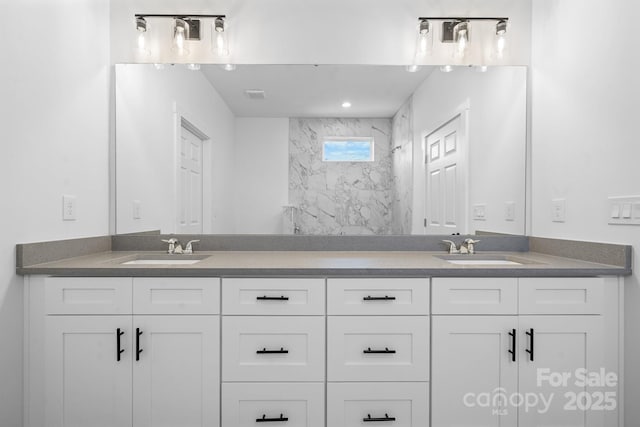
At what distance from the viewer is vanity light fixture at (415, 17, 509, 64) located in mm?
2068

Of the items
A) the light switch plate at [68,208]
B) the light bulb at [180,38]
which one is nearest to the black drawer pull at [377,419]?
the light switch plate at [68,208]

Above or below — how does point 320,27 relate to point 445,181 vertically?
above

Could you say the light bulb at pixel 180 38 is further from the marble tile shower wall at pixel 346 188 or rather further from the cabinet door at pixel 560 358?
the cabinet door at pixel 560 358

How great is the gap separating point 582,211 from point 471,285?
27.5 inches

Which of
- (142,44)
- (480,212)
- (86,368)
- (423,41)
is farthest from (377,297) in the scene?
(142,44)

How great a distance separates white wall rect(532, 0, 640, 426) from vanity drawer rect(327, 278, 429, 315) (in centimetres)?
85

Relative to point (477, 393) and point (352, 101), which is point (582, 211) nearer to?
point (477, 393)

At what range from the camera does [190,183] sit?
216cm

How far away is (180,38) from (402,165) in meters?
1.44

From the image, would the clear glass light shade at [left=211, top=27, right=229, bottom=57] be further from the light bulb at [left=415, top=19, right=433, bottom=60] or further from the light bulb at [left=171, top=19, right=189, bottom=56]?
the light bulb at [left=415, top=19, right=433, bottom=60]

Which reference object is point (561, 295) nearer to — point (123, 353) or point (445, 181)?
point (445, 181)

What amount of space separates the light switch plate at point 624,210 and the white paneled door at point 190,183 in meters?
2.01

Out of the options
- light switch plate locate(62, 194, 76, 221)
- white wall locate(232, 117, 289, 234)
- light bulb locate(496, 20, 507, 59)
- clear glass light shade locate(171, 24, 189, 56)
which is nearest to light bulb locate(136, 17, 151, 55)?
clear glass light shade locate(171, 24, 189, 56)

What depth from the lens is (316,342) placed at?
1536 millimetres
